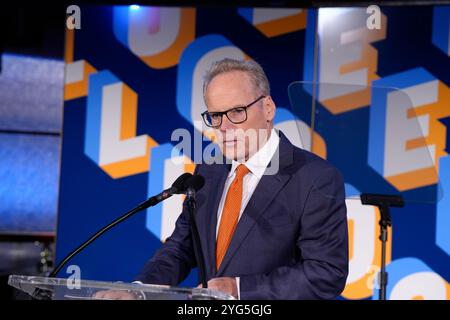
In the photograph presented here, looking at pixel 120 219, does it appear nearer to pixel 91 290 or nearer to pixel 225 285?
pixel 91 290

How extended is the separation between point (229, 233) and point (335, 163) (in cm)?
47

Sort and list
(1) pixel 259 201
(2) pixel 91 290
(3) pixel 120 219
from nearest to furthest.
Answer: (2) pixel 91 290 < (3) pixel 120 219 < (1) pixel 259 201

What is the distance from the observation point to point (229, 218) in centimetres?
212

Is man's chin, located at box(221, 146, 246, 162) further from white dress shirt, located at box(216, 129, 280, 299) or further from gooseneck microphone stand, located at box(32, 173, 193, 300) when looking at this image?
gooseneck microphone stand, located at box(32, 173, 193, 300)

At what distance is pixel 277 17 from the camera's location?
12.6 ft

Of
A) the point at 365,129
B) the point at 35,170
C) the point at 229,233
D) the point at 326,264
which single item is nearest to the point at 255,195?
the point at 229,233

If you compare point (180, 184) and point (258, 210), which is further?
point (258, 210)

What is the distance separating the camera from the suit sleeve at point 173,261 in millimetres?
2119

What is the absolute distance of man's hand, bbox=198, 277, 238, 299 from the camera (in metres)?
1.86

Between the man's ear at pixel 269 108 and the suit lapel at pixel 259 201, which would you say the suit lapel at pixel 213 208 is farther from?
the man's ear at pixel 269 108

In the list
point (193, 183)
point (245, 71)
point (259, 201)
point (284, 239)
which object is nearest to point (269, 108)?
point (245, 71)

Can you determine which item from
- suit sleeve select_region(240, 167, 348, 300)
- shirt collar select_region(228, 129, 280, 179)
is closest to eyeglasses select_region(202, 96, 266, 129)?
shirt collar select_region(228, 129, 280, 179)

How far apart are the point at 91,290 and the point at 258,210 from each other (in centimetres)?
65
